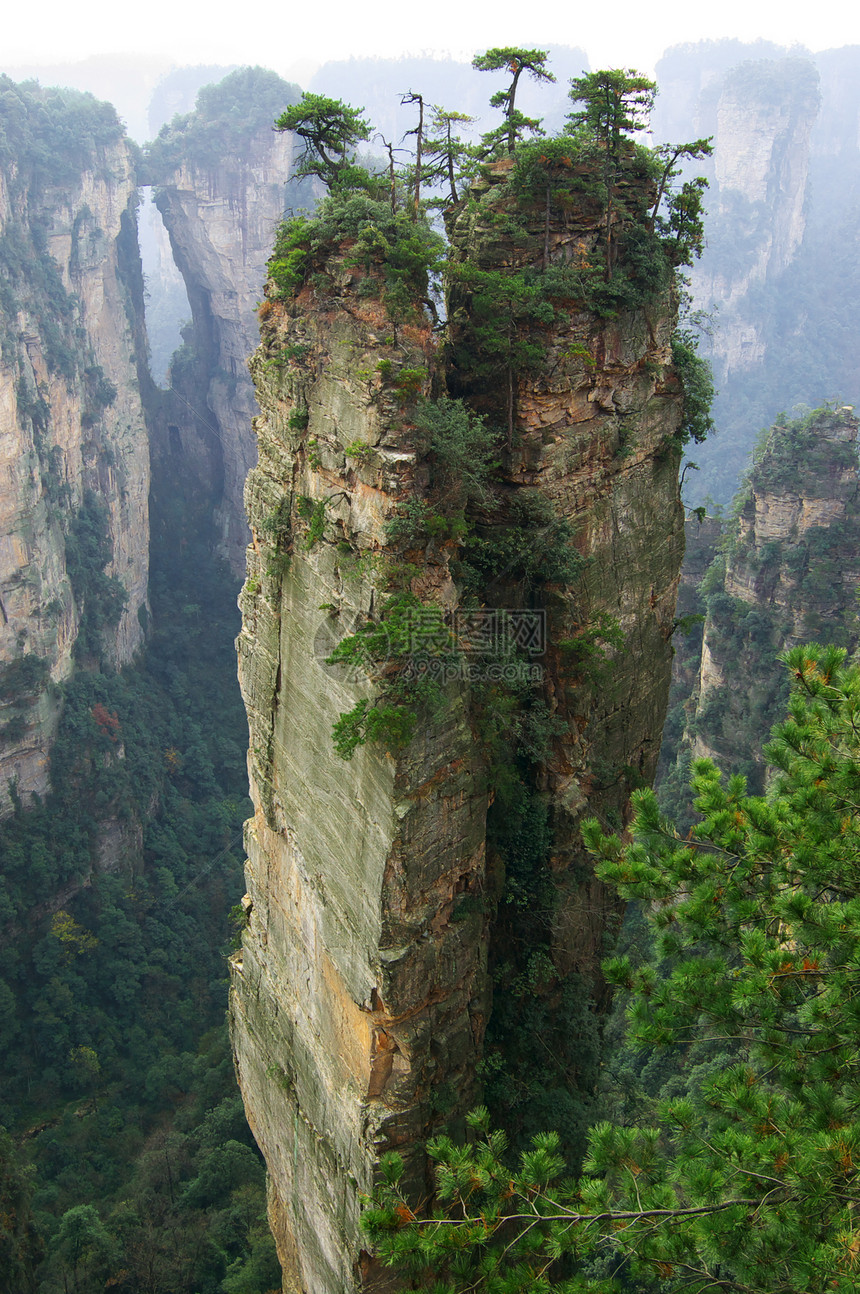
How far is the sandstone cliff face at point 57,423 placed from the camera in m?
32.3

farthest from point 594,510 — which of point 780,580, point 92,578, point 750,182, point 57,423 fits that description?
point 750,182

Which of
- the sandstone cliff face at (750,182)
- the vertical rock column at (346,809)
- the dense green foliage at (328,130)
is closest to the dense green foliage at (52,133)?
the dense green foliage at (328,130)

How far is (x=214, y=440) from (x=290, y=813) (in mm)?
48046

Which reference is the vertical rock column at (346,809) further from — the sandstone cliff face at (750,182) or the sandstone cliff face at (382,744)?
the sandstone cliff face at (750,182)

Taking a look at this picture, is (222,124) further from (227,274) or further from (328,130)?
(328,130)

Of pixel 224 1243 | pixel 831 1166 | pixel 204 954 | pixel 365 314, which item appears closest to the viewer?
pixel 831 1166

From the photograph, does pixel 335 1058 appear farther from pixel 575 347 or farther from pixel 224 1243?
pixel 224 1243

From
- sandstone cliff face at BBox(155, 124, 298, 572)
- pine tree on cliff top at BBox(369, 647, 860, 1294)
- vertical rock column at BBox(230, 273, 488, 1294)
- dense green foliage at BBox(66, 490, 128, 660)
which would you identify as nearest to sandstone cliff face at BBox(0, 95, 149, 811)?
dense green foliage at BBox(66, 490, 128, 660)

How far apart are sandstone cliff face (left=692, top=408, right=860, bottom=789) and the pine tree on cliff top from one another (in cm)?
2329

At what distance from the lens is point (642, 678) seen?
12000 millimetres

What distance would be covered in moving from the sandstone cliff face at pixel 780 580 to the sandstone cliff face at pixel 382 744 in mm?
18548

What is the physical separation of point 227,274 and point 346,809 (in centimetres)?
4851

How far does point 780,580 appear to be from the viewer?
30094 millimetres

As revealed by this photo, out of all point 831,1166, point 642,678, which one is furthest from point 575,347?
point 831,1166
